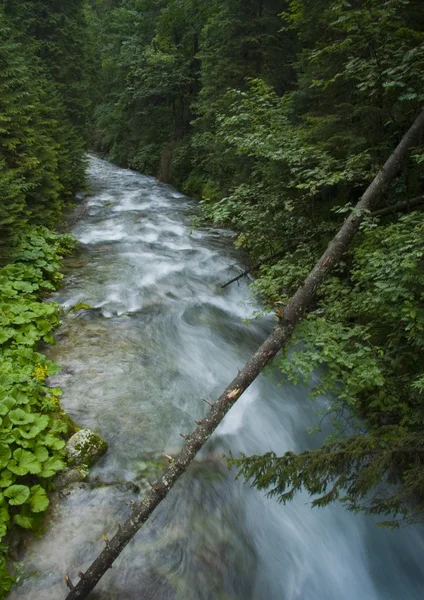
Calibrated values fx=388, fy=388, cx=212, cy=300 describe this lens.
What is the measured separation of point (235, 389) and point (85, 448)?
1845 mm

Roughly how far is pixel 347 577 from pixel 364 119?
546 cm

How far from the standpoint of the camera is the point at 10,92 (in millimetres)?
8305

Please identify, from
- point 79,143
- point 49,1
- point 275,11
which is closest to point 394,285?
point 275,11

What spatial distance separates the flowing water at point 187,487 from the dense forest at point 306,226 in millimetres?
352

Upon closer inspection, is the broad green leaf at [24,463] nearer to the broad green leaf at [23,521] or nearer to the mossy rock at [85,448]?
the broad green leaf at [23,521]

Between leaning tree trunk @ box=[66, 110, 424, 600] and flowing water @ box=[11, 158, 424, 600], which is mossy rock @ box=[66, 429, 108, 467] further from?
leaning tree trunk @ box=[66, 110, 424, 600]

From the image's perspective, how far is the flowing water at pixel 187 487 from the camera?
3.34 m

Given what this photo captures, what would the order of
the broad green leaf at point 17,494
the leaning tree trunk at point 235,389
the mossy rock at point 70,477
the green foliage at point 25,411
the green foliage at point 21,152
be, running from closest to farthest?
the leaning tree trunk at point 235,389
the broad green leaf at point 17,494
the green foliage at point 25,411
the mossy rock at point 70,477
the green foliage at point 21,152

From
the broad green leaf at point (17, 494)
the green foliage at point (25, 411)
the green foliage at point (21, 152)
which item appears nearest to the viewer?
the broad green leaf at point (17, 494)

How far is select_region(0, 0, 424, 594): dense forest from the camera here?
3.23 m

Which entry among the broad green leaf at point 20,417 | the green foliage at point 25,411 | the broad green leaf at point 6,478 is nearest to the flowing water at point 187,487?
the green foliage at point 25,411

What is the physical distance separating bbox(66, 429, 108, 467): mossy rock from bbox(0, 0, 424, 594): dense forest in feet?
0.51

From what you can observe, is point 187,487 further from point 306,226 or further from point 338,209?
point 306,226

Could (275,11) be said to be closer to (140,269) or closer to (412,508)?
(140,269)
